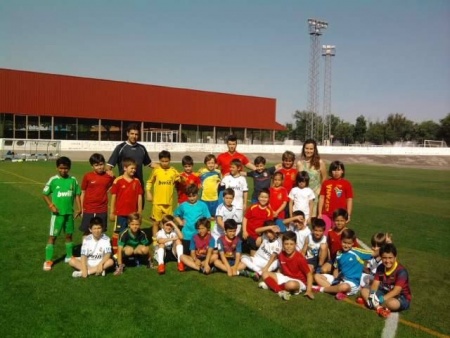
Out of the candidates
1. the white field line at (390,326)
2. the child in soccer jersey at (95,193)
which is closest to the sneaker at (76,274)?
the child in soccer jersey at (95,193)

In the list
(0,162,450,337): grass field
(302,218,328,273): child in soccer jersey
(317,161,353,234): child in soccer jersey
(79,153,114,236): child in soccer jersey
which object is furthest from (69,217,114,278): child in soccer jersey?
(317,161,353,234): child in soccer jersey

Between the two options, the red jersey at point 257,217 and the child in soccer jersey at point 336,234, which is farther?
the red jersey at point 257,217

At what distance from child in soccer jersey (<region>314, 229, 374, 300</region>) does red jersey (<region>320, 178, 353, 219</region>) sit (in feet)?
3.76

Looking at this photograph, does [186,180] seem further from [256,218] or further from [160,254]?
[160,254]

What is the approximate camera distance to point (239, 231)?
7.77 meters

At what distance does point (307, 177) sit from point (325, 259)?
1453mm

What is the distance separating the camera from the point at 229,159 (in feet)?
28.7

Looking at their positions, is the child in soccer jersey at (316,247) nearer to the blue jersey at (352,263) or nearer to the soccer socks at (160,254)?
the blue jersey at (352,263)

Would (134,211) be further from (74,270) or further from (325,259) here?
(325,259)

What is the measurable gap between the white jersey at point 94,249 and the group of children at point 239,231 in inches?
0.6

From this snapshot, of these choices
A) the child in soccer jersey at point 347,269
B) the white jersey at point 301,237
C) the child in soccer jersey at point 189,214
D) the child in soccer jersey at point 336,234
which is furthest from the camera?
the child in soccer jersey at point 189,214

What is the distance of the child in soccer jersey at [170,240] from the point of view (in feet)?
23.4

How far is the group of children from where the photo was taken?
617cm

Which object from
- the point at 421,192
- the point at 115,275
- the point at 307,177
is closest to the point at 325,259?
the point at 307,177
